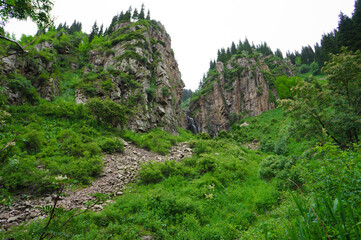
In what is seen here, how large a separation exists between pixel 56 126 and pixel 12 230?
947 cm

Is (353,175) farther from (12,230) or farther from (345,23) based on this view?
(345,23)

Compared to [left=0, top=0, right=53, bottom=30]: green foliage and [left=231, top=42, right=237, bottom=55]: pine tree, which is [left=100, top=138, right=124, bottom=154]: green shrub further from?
[left=231, top=42, right=237, bottom=55]: pine tree

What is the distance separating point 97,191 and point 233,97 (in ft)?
157

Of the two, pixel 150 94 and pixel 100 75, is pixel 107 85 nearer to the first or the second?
pixel 100 75

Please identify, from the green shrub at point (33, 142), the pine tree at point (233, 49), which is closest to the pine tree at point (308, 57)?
the pine tree at point (233, 49)

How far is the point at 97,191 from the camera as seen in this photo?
7.08m

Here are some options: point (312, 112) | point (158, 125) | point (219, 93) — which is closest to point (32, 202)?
point (312, 112)

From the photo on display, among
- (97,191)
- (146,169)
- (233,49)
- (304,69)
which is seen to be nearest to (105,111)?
(146,169)

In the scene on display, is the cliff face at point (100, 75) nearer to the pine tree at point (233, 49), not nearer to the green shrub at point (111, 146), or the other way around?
the green shrub at point (111, 146)

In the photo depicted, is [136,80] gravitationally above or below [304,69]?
below

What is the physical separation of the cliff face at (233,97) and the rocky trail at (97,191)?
32.8m

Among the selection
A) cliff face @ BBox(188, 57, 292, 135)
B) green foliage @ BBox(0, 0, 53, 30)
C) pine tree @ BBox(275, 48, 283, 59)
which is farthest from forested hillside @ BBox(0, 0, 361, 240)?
pine tree @ BBox(275, 48, 283, 59)

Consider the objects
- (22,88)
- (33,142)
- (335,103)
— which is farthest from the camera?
(22,88)

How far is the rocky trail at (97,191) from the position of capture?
4973 mm
